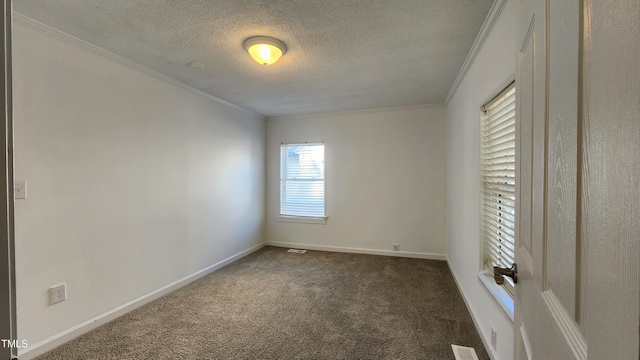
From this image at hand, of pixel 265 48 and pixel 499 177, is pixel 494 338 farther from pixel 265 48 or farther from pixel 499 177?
pixel 265 48

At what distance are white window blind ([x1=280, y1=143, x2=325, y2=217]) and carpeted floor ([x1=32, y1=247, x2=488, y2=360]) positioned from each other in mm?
→ 1451

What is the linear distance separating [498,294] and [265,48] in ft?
8.15

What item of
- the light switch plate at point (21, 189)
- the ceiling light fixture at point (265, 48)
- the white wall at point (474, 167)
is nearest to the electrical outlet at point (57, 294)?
the light switch plate at point (21, 189)

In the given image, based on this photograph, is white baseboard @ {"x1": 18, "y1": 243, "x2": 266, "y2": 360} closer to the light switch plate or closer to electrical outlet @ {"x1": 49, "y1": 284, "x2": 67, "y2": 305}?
electrical outlet @ {"x1": 49, "y1": 284, "x2": 67, "y2": 305}

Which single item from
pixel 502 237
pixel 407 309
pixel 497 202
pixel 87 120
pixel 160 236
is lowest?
pixel 407 309

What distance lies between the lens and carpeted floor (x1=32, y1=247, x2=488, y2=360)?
1.95 meters

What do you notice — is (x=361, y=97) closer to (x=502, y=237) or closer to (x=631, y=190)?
(x=502, y=237)

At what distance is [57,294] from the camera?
2016 millimetres

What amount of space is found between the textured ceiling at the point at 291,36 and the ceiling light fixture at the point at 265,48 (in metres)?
0.05

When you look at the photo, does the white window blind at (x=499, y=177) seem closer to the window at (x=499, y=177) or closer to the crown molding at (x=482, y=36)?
the window at (x=499, y=177)

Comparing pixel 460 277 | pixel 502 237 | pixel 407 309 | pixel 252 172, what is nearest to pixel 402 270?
pixel 460 277

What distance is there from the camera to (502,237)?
5.89 ft

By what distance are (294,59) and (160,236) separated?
7.79ft

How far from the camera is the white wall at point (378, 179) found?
407cm
